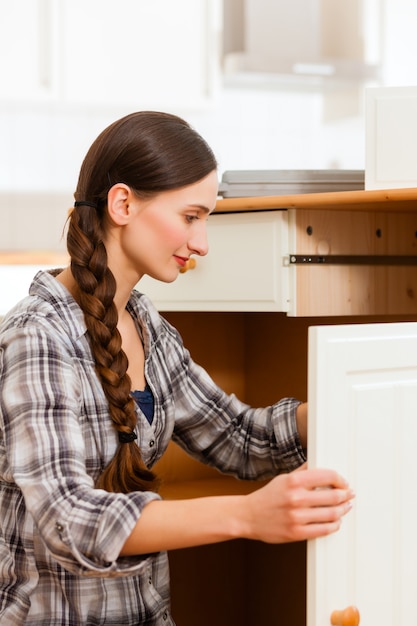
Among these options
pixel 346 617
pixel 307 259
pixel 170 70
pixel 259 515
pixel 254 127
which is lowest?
pixel 346 617

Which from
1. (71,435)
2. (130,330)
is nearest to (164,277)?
(130,330)

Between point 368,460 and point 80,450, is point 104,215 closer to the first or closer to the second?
point 80,450

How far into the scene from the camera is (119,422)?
1.17 m

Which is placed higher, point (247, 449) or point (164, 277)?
point (164, 277)

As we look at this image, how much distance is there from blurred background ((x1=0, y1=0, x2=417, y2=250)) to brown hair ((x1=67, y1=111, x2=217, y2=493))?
6.65 ft

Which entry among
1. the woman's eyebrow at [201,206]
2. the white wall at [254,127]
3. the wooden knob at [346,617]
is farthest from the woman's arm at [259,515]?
the white wall at [254,127]

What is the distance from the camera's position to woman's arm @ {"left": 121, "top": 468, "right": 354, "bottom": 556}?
96cm

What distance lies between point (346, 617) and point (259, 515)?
165mm

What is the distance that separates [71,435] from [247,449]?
0.40m

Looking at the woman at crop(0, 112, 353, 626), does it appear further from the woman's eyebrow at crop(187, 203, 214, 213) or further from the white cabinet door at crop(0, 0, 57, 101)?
the white cabinet door at crop(0, 0, 57, 101)

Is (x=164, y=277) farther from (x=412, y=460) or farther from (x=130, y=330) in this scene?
(x=412, y=460)

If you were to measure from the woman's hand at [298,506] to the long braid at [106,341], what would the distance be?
0.80 feet

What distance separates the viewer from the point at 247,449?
1.37 meters

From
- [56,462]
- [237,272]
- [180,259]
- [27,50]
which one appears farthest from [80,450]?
[27,50]
